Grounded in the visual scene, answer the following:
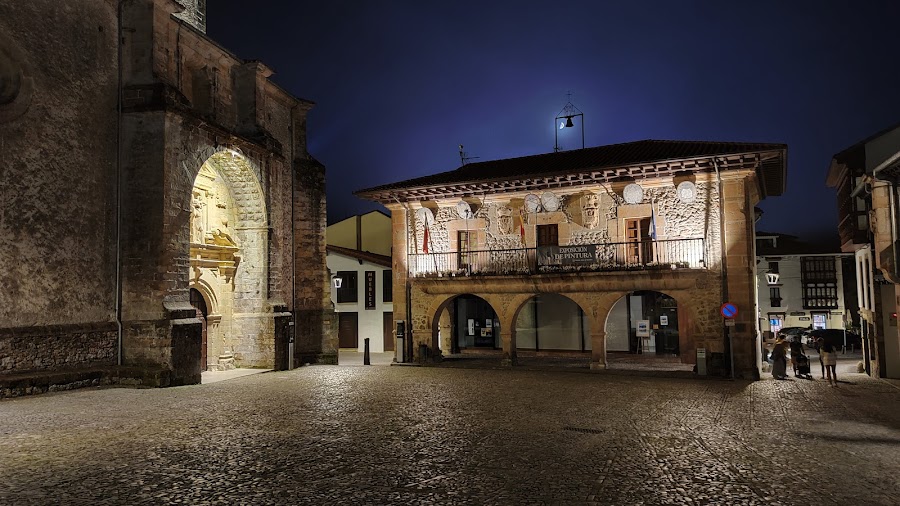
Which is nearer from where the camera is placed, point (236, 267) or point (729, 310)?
point (729, 310)

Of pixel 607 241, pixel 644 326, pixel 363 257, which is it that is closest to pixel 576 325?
pixel 644 326

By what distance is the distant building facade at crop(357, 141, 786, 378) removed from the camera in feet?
60.3

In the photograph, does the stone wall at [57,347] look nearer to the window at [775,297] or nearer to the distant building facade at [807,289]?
the distant building facade at [807,289]

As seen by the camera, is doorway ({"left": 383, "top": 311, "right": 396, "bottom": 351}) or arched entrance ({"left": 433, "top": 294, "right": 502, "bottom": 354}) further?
doorway ({"left": 383, "top": 311, "right": 396, "bottom": 351})

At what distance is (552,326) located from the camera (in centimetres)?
2561

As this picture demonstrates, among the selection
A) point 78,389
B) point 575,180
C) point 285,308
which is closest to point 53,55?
point 78,389

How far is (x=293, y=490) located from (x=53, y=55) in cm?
1355

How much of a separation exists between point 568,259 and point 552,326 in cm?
610

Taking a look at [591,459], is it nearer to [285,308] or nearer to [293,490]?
[293,490]

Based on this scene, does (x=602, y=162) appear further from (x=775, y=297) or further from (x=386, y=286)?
(x=775, y=297)

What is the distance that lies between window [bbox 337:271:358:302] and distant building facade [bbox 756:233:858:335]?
28417mm

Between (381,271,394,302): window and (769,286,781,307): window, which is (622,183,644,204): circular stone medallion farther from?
(769,286,781,307): window

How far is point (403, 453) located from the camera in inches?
333

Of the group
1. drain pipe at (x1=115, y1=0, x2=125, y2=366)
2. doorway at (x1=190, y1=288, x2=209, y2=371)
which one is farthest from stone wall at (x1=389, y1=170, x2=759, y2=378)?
drain pipe at (x1=115, y1=0, x2=125, y2=366)
